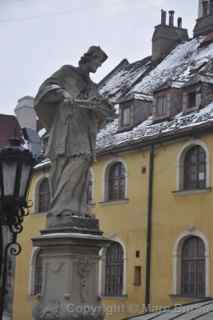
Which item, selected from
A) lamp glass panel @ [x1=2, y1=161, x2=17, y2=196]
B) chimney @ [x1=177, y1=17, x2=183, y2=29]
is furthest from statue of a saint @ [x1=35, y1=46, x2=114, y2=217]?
chimney @ [x1=177, y1=17, x2=183, y2=29]

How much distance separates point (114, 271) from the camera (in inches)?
976

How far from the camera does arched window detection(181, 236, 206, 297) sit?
70.4ft

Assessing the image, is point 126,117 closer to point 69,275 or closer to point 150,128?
point 150,128

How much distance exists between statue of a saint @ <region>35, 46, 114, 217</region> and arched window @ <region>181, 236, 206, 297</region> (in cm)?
1377

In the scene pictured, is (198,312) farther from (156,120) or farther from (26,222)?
(26,222)

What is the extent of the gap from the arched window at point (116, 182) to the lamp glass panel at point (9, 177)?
17601 mm

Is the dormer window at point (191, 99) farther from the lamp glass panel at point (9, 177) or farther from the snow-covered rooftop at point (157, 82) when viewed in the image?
the lamp glass panel at point (9, 177)

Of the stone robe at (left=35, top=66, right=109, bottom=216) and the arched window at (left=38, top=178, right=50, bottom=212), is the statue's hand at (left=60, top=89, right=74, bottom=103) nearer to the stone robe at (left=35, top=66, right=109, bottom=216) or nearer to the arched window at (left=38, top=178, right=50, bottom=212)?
the stone robe at (left=35, top=66, right=109, bottom=216)

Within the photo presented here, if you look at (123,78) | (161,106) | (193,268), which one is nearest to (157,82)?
(161,106)

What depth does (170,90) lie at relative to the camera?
24.7 metres

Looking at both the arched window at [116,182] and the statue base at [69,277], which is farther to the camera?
the arched window at [116,182]

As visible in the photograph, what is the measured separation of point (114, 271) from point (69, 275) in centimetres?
1724

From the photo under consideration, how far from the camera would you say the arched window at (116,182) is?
25297mm

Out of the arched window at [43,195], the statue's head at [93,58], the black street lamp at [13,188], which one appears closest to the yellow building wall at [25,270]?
the arched window at [43,195]
